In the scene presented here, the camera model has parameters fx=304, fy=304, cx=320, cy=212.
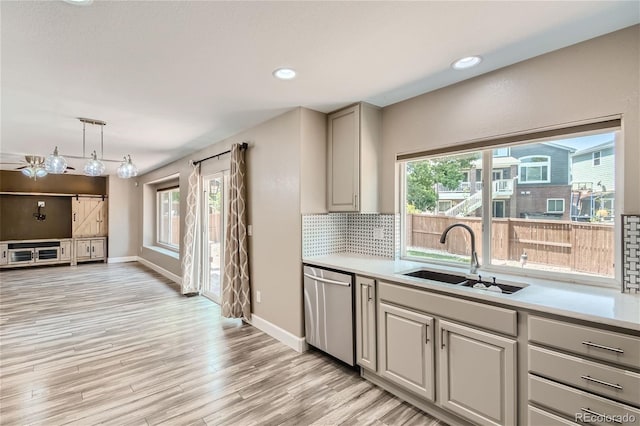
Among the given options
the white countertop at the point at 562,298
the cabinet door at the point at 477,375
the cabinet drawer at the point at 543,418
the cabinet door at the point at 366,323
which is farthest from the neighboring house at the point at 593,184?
the cabinet door at the point at 366,323

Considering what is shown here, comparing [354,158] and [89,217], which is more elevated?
[354,158]

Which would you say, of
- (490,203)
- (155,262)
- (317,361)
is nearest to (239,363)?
(317,361)

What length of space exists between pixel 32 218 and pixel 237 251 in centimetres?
751

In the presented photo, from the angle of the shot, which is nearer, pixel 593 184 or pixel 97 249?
pixel 593 184

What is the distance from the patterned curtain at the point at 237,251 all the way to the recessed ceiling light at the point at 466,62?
252cm

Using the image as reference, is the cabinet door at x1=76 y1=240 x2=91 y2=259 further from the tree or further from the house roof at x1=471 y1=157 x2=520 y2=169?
the house roof at x1=471 y1=157 x2=520 y2=169

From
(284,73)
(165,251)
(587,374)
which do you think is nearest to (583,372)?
(587,374)

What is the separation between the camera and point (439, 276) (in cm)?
253

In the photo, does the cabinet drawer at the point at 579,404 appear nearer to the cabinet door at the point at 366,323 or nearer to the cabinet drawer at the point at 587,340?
the cabinet drawer at the point at 587,340

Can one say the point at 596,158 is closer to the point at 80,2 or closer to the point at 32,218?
the point at 80,2

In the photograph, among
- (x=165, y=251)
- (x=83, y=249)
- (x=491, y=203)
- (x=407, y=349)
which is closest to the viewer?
(x=407, y=349)

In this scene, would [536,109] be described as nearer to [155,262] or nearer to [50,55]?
[50,55]

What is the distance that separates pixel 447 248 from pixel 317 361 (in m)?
1.63

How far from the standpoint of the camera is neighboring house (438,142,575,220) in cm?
217
